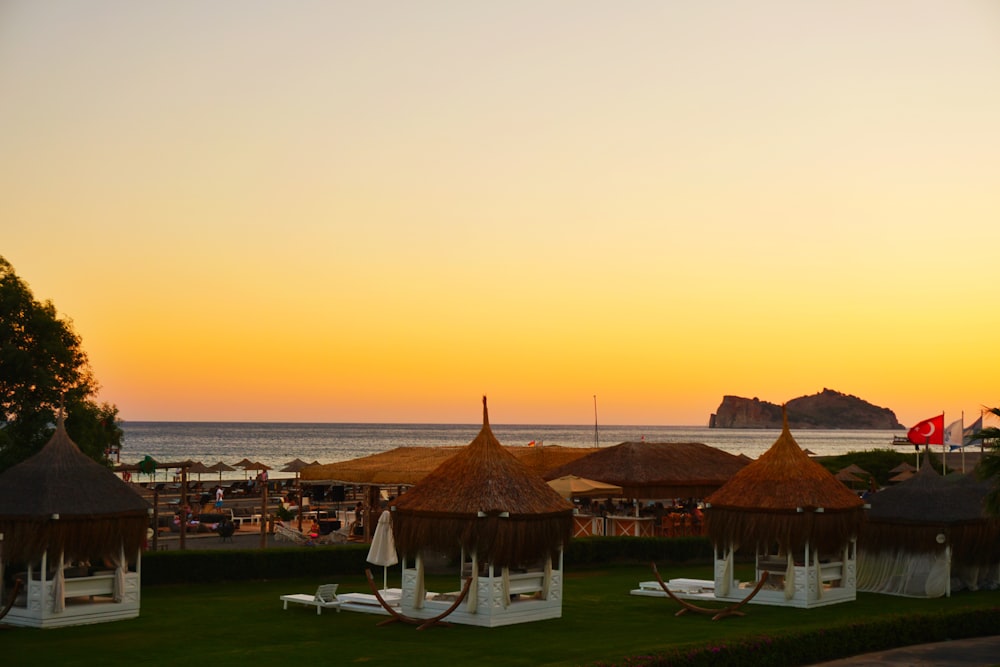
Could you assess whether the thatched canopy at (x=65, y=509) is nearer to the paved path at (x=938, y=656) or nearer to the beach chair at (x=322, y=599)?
the beach chair at (x=322, y=599)

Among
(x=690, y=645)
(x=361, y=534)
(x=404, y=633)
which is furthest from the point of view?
(x=361, y=534)

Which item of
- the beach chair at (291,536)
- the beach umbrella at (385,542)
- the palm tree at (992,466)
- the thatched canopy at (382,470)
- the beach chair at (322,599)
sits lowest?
the beach chair at (291,536)

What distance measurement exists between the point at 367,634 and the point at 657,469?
1924 centimetres

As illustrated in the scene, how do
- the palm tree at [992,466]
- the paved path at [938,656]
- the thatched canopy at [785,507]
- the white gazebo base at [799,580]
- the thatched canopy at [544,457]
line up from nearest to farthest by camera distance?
the paved path at [938,656], the palm tree at [992,466], the thatched canopy at [785,507], the white gazebo base at [799,580], the thatched canopy at [544,457]

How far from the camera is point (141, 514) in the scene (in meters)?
20.3

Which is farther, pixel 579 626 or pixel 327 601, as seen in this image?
pixel 327 601

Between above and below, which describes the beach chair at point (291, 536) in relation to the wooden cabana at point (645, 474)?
below

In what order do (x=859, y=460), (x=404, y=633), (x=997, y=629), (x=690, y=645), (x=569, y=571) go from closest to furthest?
(x=690, y=645), (x=404, y=633), (x=997, y=629), (x=569, y=571), (x=859, y=460)

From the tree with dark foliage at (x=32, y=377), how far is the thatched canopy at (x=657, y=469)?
15.2 metres

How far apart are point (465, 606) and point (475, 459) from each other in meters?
2.61

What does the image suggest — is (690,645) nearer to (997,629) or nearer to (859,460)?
(997,629)

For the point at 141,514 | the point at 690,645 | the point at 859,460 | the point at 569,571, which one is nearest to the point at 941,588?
the point at 569,571

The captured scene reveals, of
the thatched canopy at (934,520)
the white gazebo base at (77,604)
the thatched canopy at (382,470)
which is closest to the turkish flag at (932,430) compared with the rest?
the thatched canopy at (934,520)

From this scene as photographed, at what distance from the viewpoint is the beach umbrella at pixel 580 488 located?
32.5m
